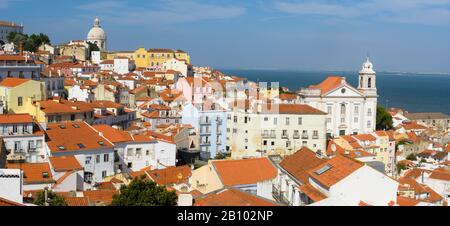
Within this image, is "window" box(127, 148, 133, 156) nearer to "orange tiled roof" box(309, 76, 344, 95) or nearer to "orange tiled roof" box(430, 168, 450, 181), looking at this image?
"orange tiled roof" box(430, 168, 450, 181)

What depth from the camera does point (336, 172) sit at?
27.5 ft

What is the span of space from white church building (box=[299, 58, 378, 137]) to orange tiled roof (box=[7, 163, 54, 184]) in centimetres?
1657

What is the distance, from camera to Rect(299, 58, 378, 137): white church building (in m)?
27.2

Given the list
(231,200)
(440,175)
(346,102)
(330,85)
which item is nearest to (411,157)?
(346,102)


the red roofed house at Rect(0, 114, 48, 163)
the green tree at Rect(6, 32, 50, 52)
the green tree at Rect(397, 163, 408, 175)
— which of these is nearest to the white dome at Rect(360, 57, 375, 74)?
the green tree at Rect(397, 163, 408, 175)

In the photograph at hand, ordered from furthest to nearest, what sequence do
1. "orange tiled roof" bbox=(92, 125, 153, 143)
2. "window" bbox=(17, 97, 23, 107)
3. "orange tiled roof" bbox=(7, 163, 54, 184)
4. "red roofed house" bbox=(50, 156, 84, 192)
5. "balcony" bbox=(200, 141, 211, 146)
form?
"balcony" bbox=(200, 141, 211, 146)
"window" bbox=(17, 97, 23, 107)
"orange tiled roof" bbox=(92, 125, 153, 143)
"red roofed house" bbox=(50, 156, 84, 192)
"orange tiled roof" bbox=(7, 163, 54, 184)

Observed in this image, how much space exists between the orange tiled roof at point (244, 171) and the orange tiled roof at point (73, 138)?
456cm

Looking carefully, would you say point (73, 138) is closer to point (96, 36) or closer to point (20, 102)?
point (20, 102)

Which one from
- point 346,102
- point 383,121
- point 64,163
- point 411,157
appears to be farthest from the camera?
point 383,121

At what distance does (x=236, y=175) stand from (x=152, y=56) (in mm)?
41121

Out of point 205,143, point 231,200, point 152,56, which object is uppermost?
point 152,56
